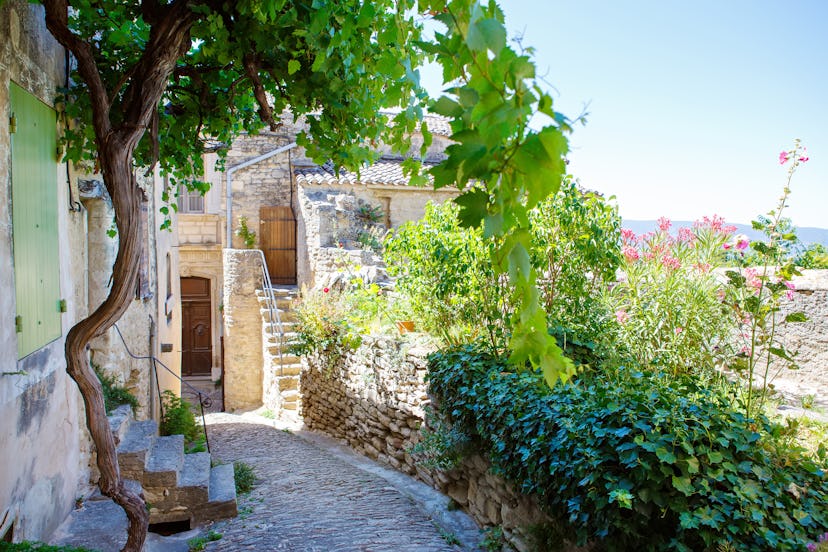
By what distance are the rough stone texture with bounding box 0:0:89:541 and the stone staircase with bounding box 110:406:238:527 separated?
48cm

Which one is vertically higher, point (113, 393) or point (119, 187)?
point (119, 187)

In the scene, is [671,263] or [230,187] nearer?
[671,263]

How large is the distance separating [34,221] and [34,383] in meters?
0.92

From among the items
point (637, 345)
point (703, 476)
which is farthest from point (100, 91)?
point (637, 345)

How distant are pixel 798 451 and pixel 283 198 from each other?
49.8 ft

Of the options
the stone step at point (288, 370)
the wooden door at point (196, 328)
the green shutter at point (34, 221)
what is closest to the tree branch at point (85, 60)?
the green shutter at point (34, 221)

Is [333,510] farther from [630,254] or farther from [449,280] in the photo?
[630,254]

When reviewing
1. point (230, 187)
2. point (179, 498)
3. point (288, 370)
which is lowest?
point (288, 370)

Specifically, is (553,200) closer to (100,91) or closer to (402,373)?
(402,373)

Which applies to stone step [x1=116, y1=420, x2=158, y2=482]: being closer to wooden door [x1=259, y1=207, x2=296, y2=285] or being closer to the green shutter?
the green shutter

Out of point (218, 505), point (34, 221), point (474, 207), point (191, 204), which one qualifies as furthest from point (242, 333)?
point (474, 207)

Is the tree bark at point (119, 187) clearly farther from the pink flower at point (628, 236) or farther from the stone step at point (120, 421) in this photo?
the pink flower at point (628, 236)

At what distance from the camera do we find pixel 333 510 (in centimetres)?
536

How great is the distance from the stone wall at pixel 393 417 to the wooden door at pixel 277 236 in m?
6.63
